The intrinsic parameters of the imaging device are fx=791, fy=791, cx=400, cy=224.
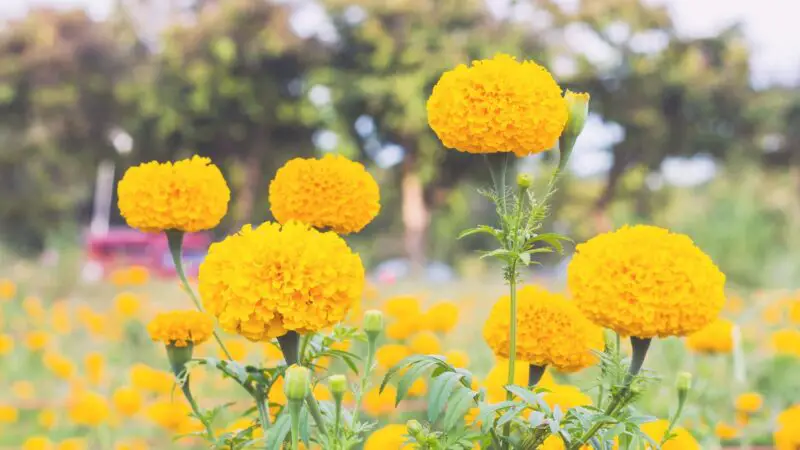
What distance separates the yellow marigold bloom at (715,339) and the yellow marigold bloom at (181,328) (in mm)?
1656

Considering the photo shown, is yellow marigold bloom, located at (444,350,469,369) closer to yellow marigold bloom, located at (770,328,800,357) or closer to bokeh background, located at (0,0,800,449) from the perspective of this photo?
yellow marigold bloom, located at (770,328,800,357)

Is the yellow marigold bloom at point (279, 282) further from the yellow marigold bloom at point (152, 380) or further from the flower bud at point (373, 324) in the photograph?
the yellow marigold bloom at point (152, 380)

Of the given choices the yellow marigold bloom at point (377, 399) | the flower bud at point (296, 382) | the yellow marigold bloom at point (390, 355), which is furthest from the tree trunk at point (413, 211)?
the flower bud at point (296, 382)

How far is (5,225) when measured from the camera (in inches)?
888

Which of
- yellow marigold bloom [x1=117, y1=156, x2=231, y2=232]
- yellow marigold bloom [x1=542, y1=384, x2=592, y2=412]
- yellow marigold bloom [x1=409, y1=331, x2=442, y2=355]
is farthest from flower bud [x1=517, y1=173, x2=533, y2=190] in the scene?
yellow marigold bloom [x1=409, y1=331, x2=442, y2=355]

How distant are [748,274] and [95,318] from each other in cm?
665

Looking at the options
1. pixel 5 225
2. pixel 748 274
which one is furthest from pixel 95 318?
pixel 5 225

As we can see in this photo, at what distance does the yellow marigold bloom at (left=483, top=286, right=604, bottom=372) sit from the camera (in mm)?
1187

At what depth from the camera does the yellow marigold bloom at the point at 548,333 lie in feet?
3.89

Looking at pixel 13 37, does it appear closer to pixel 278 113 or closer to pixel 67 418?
pixel 278 113

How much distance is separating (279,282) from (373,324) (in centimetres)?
25

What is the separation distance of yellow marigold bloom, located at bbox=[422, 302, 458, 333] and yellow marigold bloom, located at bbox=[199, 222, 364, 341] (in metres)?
1.55

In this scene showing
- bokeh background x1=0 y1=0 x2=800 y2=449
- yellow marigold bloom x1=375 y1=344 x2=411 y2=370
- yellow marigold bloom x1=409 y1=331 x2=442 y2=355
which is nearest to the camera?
yellow marigold bloom x1=375 y1=344 x2=411 y2=370

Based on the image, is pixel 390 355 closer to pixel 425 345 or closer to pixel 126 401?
pixel 425 345
